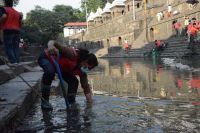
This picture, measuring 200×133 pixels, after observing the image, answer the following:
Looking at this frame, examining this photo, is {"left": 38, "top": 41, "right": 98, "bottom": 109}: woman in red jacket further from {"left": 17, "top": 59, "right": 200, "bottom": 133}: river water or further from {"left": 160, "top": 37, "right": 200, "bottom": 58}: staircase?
{"left": 160, "top": 37, "right": 200, "bottom": 58}: staircase

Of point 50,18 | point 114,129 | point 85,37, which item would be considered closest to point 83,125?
point 114,129

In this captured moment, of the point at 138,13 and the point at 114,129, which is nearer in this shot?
the point at 114,129

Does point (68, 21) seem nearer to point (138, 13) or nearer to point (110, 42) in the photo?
point (110, 42)

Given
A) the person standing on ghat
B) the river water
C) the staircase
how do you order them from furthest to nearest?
the staircase
the person standing on ghat
the river water

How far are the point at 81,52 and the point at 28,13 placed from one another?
8040 cm

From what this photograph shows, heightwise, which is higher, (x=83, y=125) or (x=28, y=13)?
(x=28, y=13)

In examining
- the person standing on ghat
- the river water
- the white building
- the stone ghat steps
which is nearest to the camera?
the stone ghat steps

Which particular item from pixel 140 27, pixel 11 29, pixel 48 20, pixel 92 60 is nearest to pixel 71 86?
pixel 92 60

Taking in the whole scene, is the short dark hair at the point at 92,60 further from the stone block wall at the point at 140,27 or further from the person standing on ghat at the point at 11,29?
the stone block wall at the point at 140,27

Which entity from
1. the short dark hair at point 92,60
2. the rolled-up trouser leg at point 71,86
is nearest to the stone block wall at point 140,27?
the rolled-up trouser leg at point 71,86

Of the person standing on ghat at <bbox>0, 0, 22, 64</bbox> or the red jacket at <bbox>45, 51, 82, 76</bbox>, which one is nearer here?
the red jacket at <bbox>45, 51, 82, 76</bbox>

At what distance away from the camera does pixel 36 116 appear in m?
5.07

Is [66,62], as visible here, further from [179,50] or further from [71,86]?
[179,50]

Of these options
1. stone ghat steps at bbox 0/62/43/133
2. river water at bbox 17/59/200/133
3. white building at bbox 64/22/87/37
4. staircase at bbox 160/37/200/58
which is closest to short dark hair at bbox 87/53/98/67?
river water at bbox 17/59/200/133
